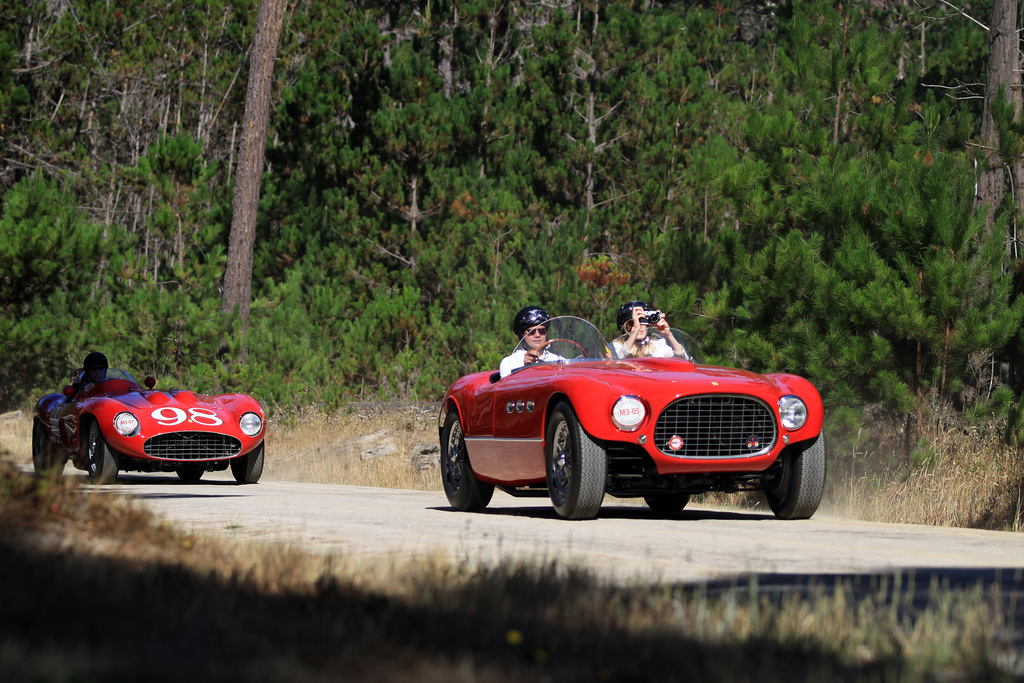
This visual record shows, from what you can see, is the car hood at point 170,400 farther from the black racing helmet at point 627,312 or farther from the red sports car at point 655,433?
the black racing helmet at point 627,312

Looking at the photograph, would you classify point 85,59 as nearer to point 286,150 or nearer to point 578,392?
point 286,150

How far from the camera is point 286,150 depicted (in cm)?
3139

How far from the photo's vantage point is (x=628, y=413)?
8734mm

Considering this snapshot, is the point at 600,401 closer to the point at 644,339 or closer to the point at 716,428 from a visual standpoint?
the point at 716,428

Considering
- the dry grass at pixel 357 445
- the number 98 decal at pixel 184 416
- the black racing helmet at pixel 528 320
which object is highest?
the black racing helmet at pixel 528 320

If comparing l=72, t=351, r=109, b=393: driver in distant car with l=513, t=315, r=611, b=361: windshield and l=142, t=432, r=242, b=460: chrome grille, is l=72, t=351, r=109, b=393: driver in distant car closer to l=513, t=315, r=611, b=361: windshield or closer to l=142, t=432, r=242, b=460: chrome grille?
l=142, t=432, r=242, b=460: chrome grille

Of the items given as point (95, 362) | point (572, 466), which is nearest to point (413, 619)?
point (572, 466)

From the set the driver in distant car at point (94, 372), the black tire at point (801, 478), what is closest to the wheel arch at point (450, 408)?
the black tire at point (801, 478)

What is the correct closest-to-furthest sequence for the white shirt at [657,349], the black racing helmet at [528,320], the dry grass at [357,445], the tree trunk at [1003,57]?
the white shirt at [657,349]
the black racing helmet at [528,320]
the dry grass at [357,445]
the tree trunk at [1003,57]

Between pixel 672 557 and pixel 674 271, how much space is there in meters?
11.5

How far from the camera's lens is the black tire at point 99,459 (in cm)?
1417

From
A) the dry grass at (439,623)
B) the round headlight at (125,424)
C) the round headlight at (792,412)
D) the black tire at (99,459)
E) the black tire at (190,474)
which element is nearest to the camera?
the dry grass at (439,623)

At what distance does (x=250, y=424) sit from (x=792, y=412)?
7679 mm

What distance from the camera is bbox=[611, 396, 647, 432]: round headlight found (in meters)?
8.70
